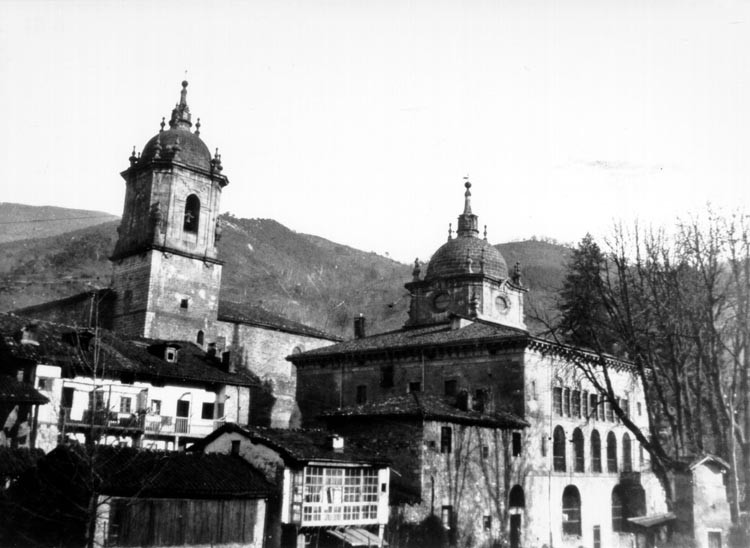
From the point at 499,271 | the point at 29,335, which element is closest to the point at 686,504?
the point at 29,335

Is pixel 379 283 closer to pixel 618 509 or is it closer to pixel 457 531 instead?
pixel 618 509

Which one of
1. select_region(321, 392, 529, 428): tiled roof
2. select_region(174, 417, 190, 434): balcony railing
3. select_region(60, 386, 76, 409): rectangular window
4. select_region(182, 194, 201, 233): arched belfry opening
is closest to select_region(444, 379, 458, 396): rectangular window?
select_region(321, 392, 529, 428): tiled roof

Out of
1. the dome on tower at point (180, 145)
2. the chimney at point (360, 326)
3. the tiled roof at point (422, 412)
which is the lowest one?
the tiled roof at point (422, 412)

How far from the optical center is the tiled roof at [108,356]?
32.6 meters

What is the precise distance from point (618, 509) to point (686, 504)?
2368cm

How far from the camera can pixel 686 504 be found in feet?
71.1

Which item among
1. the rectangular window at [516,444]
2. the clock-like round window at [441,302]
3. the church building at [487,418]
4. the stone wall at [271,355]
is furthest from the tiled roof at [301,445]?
the clock-like round window at [441,302]

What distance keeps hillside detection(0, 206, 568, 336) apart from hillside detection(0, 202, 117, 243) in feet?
7.54

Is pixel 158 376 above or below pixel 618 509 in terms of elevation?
above

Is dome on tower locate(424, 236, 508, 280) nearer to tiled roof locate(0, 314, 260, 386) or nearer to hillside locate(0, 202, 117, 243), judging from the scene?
tiled roof locate(0, 314, 260, 386)

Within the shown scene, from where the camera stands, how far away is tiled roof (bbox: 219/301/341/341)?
52.0 meters

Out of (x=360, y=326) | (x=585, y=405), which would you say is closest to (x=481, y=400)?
(x=585, y=405)

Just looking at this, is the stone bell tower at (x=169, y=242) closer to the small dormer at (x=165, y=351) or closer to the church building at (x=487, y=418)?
the small dormer at (x=165, y=351)

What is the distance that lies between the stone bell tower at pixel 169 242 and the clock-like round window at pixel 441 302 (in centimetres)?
1439
